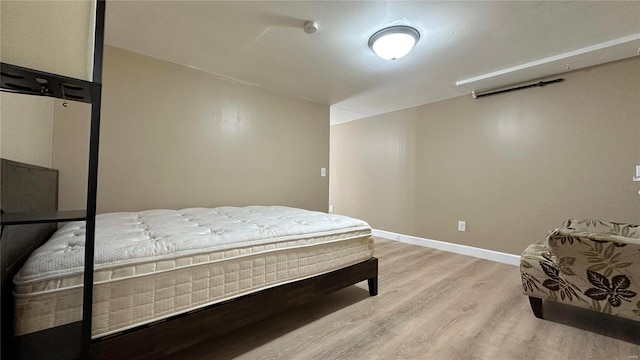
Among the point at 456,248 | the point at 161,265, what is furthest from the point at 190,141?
the point at 456,248

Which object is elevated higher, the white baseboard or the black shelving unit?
the black shelving unit

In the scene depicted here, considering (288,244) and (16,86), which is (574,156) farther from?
(16,86)

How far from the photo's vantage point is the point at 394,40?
6.13ft

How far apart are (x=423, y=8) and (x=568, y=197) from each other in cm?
247

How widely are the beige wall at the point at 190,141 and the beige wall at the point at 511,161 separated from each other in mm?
1550

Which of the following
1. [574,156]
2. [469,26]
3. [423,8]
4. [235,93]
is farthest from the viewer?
[235,93]

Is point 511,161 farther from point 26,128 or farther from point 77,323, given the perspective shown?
point 26,128

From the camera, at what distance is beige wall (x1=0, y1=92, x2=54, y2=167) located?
3.69 feet

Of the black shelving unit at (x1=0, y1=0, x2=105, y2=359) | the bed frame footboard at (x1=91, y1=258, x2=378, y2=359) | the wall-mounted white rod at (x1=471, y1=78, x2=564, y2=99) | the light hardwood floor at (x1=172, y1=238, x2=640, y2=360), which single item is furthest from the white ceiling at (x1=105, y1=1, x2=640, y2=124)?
the light hardwood floor at (x1=172, y1=238, x2=640, y2=360)

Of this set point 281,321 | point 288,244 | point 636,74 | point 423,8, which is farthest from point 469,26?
point 281,321

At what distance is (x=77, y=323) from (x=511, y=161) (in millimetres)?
3843

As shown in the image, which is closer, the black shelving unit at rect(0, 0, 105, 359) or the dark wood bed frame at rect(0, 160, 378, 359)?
the black shelving unit at rect(0, 0, 105, 359)

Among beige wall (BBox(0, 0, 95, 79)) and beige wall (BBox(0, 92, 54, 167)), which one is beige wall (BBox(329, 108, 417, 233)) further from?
beige wall (BBox(0, 92, 54, 167))

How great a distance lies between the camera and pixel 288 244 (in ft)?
5.00
